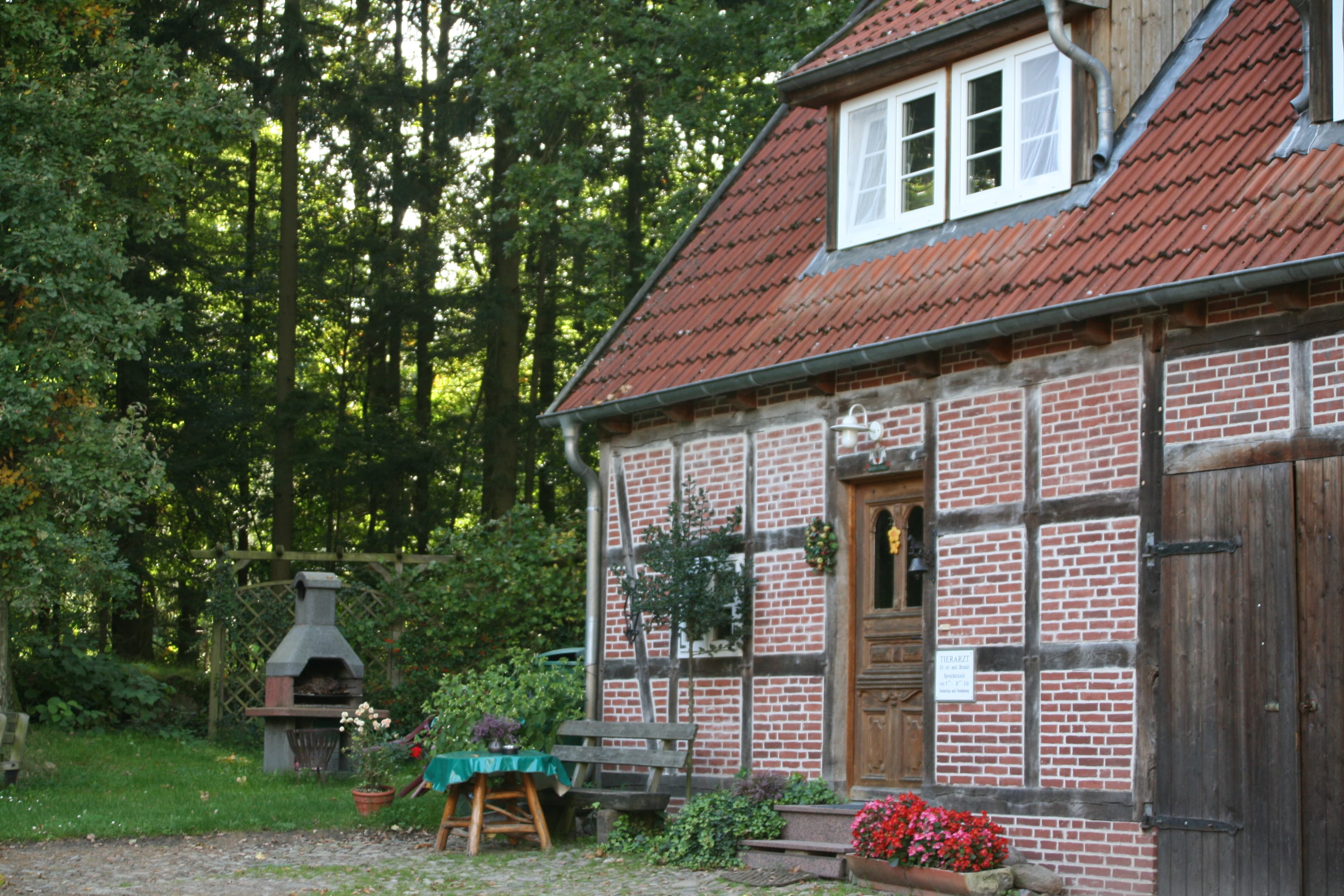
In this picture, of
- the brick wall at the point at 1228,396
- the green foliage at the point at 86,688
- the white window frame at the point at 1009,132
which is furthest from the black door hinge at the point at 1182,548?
the green foliage at the point at 86,688

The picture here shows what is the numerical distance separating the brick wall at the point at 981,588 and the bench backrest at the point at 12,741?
362 inches

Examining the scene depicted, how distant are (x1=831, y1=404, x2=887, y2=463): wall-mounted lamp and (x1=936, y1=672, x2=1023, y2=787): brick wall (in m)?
1.78

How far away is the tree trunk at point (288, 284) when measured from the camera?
23.0 metres

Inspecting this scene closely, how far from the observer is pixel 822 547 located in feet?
35.1

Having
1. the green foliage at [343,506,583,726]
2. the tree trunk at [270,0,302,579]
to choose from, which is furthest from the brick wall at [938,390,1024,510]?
the tree trunk at [270,0,302,579]

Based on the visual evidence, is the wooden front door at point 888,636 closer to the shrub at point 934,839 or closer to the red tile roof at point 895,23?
the shrub at point 934,839

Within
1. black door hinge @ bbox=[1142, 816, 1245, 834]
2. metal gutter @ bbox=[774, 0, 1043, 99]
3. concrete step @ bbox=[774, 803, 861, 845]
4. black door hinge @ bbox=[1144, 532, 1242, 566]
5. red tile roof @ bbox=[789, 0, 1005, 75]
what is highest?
red tile roof @ bbox=[789, 0, 1005, 75]


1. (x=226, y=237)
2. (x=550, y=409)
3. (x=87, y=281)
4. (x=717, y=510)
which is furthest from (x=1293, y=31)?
(x=226, y=237)

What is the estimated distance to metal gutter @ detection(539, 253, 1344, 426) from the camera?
7816mm

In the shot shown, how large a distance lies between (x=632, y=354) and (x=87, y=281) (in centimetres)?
624

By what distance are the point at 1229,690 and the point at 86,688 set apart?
52.9ft

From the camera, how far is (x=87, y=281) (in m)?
15.0

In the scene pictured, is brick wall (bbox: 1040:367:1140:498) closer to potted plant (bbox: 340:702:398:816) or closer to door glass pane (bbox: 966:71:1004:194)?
door glass pane (bbox: 966:71:1004:194)

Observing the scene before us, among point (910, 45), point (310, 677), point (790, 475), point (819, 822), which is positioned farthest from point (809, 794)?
point (310, 677)
